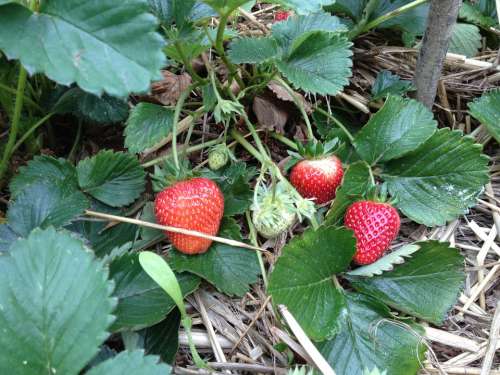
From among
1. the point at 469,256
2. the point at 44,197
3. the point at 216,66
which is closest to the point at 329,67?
the point at 216,66

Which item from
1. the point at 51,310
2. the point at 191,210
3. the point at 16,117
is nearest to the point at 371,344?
the point at 191,210

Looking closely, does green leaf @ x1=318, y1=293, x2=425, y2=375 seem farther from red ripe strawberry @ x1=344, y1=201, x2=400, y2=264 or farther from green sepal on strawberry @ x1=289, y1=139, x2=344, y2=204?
green sepal on strawberry @ x1=289, y1=139, x2=344, y2=204

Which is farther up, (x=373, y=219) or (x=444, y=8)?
(x=444, y=8)

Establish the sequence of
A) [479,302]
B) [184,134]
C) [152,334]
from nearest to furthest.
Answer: [152,334], [479,302], [184,134]

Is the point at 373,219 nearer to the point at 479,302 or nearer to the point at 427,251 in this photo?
the point at 427,251

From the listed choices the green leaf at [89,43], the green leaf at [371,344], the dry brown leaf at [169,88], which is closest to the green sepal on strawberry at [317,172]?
the green leaf at [371,344]

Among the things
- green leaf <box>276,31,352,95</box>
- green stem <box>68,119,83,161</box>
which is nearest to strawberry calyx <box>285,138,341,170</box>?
green leaf <box>276,31,352,95</box>
